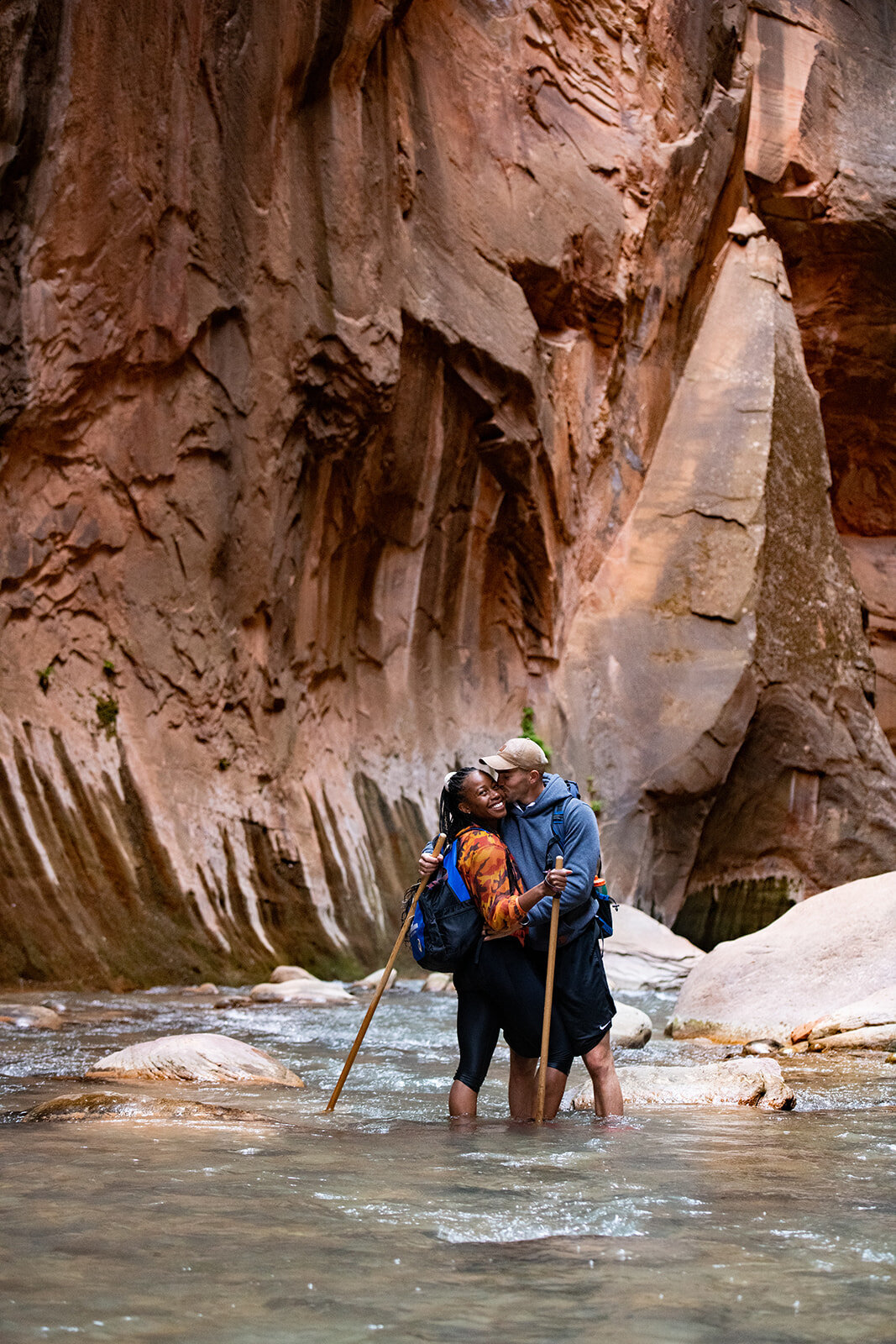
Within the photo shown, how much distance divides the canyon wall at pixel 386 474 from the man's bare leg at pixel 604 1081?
265 inches

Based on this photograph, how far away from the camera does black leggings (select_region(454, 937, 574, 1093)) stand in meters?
5.12

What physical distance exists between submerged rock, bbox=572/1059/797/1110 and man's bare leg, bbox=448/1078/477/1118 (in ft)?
1.97

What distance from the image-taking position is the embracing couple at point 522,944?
5.08 meters

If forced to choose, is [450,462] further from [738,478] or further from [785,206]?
[785,206]

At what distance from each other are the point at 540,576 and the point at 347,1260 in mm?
16585

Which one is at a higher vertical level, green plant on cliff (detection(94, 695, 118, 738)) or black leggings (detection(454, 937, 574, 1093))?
green plant on cliff (detection(94, 695, 118, 738))

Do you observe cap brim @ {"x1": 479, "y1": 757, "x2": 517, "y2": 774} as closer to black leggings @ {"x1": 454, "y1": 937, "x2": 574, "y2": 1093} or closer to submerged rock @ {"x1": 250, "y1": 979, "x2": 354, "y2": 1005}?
black leggings @ {"x1": 454, "y1": 937, "x2": 574, "y2": 1093}

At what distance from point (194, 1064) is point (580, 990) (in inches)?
74.7

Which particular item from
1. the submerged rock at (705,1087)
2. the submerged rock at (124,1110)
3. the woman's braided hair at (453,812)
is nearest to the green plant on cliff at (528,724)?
the submerged rock at (705,1087)

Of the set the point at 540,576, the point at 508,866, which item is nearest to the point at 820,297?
the point at 540,576

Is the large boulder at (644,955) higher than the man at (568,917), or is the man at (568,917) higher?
the man at (568,917)

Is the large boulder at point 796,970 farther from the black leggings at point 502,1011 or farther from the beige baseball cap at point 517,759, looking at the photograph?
the beige baseball cap at point 517,759

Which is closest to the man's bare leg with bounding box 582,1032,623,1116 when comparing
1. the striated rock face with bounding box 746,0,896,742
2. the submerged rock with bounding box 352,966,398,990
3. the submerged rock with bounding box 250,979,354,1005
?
the submerged rock with bounding box 250,979,354,1005

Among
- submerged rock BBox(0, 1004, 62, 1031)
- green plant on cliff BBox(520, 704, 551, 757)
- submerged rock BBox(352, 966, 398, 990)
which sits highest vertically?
green plant on cliff BBox(520, 704, 551, 757)
